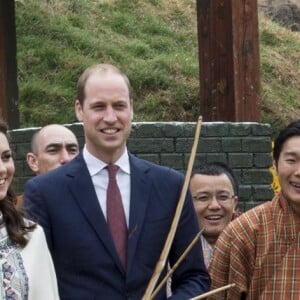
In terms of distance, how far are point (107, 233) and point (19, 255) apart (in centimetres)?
37

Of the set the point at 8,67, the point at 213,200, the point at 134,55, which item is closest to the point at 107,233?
the point at 213,200

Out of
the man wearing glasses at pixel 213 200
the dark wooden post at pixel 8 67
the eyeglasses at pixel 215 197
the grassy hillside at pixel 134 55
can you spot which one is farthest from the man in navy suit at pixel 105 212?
the grassy hillside at pixel 134 55

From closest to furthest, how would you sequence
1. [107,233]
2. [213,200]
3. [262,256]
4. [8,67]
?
[107,233]
[262,256]
[213,200]
[8,67]

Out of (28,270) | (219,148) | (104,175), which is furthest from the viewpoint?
(219,148)

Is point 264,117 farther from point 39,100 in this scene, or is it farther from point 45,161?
point 45,161

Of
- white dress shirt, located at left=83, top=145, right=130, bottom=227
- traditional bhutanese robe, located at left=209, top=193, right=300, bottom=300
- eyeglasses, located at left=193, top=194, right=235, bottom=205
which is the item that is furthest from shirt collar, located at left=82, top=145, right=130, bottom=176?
eyeglasses, located at left=193, top=194, right=235, bottom=205

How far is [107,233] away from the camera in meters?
3.56

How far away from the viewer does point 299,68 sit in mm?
13344

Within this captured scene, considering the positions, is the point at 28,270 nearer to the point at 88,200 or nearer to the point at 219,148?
the point at 88,200

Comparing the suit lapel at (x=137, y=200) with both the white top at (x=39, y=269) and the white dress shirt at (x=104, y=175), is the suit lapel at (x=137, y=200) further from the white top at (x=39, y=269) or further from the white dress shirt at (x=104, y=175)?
the white top at (x=39, y=269)

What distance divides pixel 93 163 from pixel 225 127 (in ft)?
14.3

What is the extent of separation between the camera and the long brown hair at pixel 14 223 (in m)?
3.34

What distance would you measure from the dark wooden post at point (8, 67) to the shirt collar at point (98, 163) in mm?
4915

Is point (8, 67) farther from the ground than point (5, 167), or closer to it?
farther from the ground
